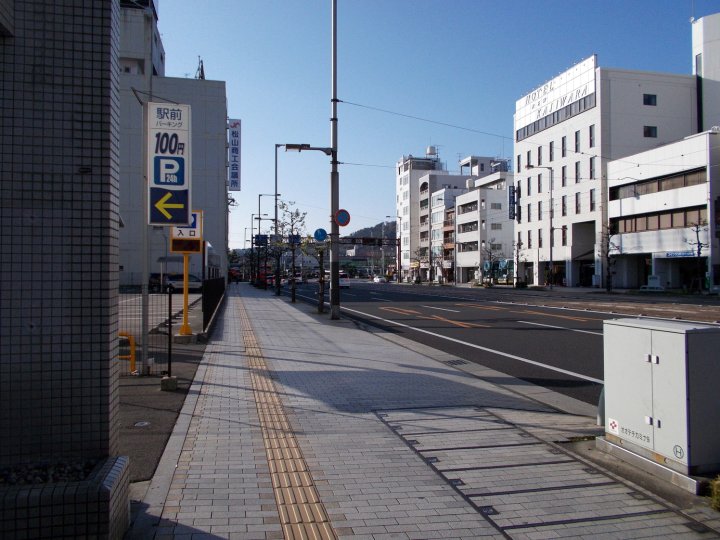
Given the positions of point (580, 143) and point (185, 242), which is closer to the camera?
point (185, 242)

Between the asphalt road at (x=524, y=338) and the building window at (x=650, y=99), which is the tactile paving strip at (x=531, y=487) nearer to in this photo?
the asphalt road at (x=524, y=338)

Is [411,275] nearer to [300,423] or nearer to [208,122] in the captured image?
[208,122]

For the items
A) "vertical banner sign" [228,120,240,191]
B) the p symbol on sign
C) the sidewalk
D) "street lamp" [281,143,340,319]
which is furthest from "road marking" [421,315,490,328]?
"vertical banner sign" [228,120,240,191]

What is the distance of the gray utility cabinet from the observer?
4.82 metres

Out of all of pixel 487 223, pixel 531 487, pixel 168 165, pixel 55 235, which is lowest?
pixel 531 487

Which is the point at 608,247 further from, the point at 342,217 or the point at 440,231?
the point at 440,231

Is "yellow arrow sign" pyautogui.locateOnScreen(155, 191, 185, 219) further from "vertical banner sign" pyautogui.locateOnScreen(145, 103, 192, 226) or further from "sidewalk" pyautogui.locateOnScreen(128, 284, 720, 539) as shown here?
"sidewalk" pyautogui.locateOnScreen(128, 284, 720, 539)

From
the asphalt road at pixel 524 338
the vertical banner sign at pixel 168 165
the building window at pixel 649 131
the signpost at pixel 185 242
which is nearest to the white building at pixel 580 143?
the building window at pixel 649 131

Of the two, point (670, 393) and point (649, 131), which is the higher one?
point (649, 131)

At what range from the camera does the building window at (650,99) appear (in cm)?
5794

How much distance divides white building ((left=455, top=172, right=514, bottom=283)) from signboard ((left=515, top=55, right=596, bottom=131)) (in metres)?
13.0

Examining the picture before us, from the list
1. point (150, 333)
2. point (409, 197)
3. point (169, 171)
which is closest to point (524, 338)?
point (150, 333)

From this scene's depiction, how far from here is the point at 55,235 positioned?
3939 mm

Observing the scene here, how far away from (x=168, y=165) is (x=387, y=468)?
682 centimetres
